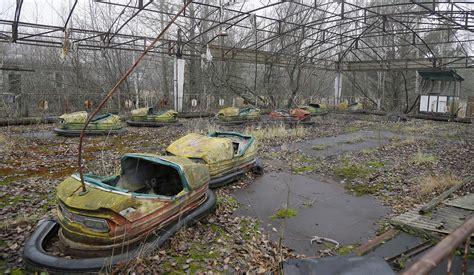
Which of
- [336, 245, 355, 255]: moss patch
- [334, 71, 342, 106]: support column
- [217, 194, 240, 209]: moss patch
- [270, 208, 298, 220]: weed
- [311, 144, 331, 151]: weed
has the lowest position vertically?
[336, 245, 355, 255]: moss patch

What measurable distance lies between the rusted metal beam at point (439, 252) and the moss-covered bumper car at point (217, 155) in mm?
3158

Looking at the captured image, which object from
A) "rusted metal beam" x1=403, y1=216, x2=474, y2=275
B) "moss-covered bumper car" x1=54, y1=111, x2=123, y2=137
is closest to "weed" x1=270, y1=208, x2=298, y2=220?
"rusted metal beam" x1=403, y1=216, x2=474, y2=275

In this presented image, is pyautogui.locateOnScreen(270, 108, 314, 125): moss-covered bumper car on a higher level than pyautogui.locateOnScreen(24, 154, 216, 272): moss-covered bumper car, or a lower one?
higher

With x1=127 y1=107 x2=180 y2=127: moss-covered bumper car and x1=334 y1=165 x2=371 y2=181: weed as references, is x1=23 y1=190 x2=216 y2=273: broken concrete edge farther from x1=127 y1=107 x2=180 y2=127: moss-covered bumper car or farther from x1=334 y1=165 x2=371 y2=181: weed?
x1=127 y1=107 x2=180 y2=127: moss-covered bumper car

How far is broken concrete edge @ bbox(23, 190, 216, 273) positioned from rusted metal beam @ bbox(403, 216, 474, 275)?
78.7 inches

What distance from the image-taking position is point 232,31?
56.4 ft

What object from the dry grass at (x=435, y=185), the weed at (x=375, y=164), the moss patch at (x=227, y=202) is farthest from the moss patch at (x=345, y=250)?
the weed at (x=375, y=164)

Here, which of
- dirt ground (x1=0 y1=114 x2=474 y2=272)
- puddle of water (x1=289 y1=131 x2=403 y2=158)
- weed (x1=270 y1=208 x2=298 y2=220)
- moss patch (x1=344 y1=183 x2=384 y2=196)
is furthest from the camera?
puddle of water (x1=289 y1=131 x2=403 y2=158)

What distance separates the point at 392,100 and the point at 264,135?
13285 millimetres

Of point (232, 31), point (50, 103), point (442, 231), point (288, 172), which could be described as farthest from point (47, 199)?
point (232, 31)

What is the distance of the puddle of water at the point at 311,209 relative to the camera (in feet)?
10.2

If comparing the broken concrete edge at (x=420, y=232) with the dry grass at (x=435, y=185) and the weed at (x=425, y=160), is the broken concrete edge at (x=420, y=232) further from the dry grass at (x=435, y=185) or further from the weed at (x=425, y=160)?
the weed at (x=425, y=160)

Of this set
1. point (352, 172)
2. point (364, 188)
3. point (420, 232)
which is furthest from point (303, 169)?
point (420, 232)

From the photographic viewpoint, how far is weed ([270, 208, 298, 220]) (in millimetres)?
3498
